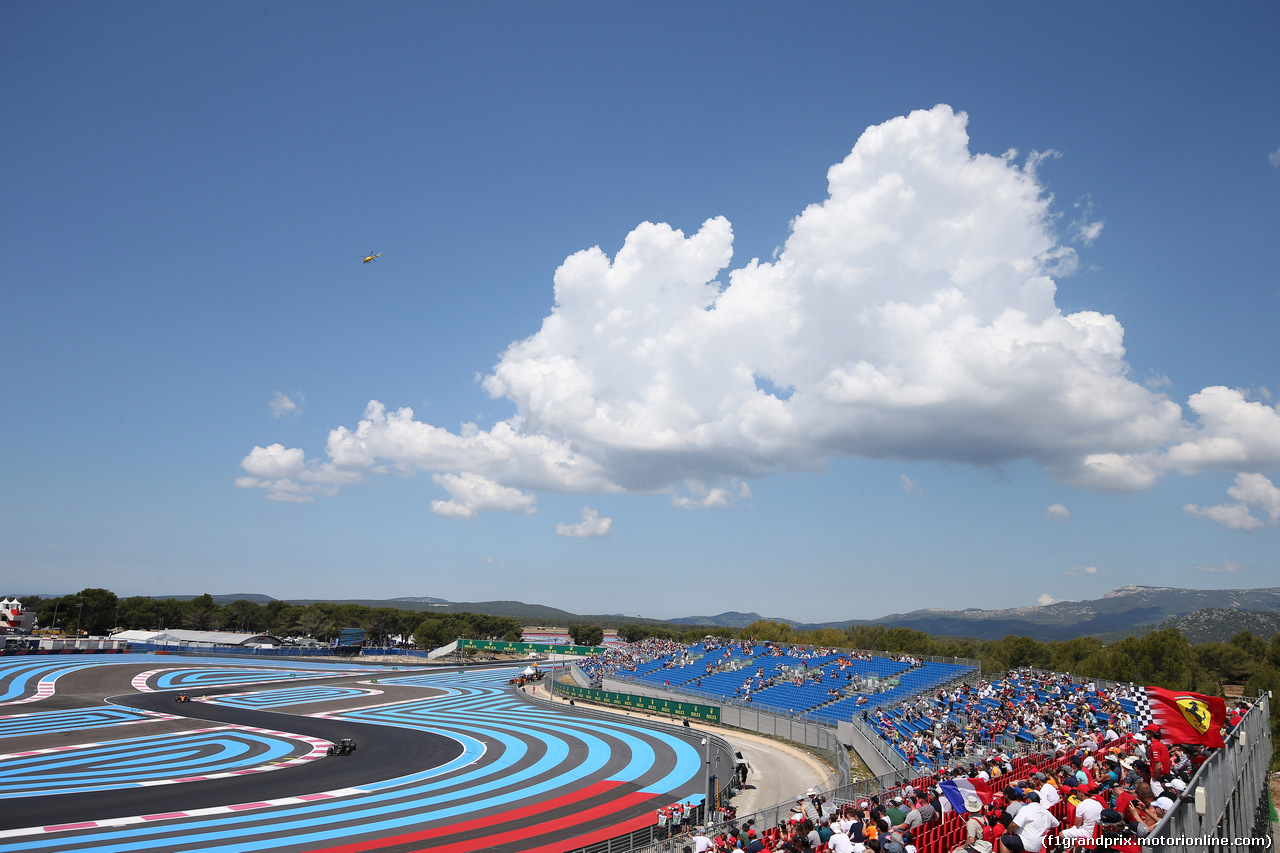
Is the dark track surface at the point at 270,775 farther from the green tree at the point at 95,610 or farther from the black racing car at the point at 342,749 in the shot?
the green tree at the point at 95,610

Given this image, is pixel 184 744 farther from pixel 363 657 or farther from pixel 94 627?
pixel 94 627

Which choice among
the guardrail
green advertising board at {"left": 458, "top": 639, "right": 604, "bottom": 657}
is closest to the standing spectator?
the guardrail

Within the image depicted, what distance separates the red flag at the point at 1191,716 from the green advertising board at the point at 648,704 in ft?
111

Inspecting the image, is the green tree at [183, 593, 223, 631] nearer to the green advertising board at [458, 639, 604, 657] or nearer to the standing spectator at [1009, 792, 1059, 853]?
the green advertising board at [458, 639, 604, 657]

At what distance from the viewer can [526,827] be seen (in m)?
22.1

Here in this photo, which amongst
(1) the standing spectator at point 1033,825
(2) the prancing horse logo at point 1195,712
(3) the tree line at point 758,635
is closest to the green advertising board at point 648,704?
(2) the prancing horse logo at point 1195,712

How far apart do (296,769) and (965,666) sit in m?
40.1

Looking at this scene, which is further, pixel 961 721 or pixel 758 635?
pixel 758 635

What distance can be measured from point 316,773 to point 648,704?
2368 cm

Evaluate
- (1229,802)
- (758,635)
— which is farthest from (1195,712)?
(758,635)

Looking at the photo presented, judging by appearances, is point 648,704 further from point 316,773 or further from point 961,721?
point 316,773

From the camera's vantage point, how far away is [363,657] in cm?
10038

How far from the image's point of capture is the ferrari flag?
11.6 metres

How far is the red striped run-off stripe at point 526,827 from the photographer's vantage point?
2008cm
